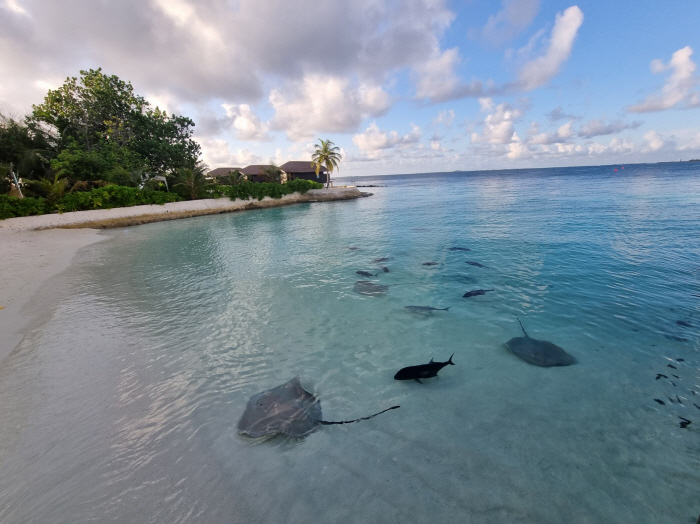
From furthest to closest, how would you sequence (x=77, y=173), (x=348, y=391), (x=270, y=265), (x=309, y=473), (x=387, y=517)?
(x=77, y=173), (x=270, y=265), (x=348, y=391), (x=309, y=473), (x=387, y=517)

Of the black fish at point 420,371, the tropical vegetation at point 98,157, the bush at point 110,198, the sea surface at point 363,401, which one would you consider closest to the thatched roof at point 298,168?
the tropical vegetation at point 98,157

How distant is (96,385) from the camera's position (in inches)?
208

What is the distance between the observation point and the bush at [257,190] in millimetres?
36312

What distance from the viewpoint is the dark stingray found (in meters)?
9.49

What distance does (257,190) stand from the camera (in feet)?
130

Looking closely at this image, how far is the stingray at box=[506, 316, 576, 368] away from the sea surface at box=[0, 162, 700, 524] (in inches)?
6.7

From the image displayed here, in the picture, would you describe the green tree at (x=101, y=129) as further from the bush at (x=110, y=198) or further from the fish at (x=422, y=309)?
the fish at (x=422, y=309)

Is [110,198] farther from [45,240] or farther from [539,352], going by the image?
[539,352]

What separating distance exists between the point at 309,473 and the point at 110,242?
72.6 ft

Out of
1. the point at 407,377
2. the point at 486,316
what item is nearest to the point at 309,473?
the point at 407,377

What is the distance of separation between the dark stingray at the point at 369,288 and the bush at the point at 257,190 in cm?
3173

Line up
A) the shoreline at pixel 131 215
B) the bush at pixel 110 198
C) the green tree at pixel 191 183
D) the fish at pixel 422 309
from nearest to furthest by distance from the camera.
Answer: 1. the fish at pixel 422 309
2. the shoreline at pixel 131 215
3. the bush at pixel 110 198
4. the green tree at pixel 191 183

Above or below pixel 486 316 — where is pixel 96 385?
above

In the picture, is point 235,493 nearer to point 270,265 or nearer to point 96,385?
point 96,385
